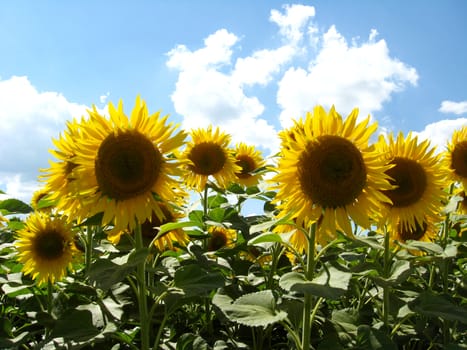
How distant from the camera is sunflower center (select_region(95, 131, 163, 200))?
2.97 metres

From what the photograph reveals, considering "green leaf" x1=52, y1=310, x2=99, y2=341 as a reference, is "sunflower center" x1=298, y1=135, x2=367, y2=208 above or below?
above

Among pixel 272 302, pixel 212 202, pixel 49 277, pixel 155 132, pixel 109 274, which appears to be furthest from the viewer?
pixel 212 202

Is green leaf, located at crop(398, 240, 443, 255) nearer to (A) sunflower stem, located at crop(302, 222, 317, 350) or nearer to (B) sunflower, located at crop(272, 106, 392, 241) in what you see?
(B) sunflower, located at crop(272, 106, 392, 241)

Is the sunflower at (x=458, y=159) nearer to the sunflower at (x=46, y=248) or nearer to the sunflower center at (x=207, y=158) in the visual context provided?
the sunflower center at (x=207, y=158)

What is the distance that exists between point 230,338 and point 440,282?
104 inches

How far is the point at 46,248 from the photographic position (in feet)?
13.5

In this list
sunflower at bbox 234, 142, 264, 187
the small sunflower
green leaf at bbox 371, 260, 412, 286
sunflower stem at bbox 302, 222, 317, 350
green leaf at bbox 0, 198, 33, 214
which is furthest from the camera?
sunflower at bbox 234, 142, 264, 187

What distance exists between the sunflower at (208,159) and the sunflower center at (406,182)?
9.43 feet

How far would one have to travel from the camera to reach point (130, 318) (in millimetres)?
3535

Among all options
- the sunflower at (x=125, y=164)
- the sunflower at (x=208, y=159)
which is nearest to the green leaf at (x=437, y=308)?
the sunflower at (x=125, y=164)

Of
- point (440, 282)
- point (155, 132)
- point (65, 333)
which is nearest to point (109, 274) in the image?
point (65, 333)

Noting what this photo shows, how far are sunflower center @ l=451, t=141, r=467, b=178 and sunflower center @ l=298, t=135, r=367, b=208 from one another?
7.51ft

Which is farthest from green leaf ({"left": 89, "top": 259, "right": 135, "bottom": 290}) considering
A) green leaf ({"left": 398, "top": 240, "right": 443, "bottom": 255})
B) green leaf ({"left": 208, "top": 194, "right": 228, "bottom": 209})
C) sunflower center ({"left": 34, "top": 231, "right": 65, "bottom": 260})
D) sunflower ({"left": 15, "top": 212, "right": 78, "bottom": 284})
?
green leaf ({"left": 208, "top": 194, "right": 228, "bottom": 209})

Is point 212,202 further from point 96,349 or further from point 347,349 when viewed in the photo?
point 347,349
